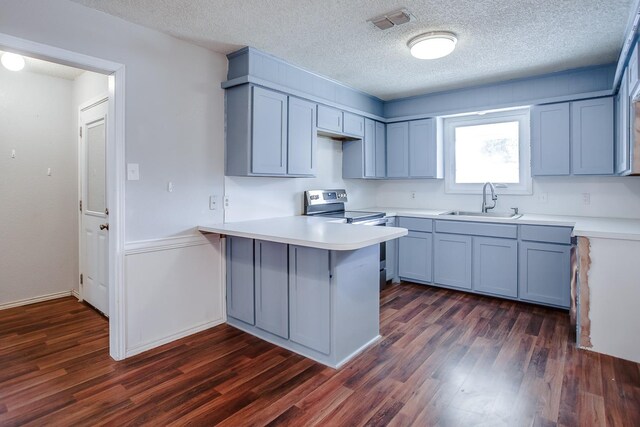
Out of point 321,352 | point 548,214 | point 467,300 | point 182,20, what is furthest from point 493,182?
point 182,20

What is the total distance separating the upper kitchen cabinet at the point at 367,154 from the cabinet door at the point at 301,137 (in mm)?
965

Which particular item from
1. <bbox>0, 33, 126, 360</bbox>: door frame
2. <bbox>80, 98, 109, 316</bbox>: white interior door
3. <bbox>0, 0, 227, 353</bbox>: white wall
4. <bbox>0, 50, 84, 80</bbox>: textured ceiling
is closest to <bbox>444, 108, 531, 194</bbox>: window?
<bbox>0, 0, 227, 353</bbox>: white wall

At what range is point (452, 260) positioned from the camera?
3969 millimetres

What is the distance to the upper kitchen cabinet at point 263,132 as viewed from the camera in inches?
116

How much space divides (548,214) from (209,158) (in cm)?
351

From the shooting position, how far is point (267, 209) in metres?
3.52

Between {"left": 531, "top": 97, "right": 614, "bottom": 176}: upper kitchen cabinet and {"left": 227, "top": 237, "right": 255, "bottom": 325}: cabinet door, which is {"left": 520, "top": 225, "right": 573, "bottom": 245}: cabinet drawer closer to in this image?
{"left": 531, "top": 97, "right": 614, "bottom": 176}: upper kitchen cabinet

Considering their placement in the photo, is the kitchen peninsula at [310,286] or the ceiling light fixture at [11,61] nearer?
the kitchen peninsula at [310,286]

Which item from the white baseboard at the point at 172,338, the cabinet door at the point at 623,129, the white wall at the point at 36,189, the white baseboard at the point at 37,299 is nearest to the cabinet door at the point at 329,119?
the white baseboard at the point at 172,338

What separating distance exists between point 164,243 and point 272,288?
0.88m

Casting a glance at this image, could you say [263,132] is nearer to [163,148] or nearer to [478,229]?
[163,148]

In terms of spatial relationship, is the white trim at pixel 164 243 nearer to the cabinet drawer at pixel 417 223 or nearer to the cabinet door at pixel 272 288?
the cabinet door at pixel 272 288

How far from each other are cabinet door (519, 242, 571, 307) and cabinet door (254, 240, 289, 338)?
7.84 ft

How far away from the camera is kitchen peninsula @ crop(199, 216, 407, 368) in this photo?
2.36 meters
